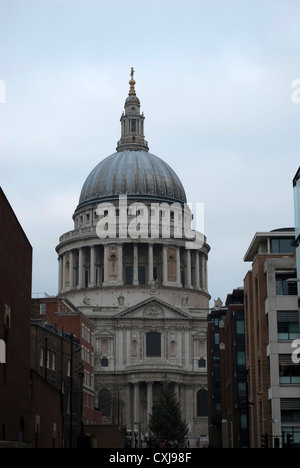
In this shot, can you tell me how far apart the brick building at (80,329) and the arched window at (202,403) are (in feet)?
140

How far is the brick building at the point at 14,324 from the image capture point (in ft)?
129

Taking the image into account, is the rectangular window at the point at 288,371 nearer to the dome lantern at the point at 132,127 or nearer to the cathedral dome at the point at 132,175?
the cathedral dome at the point at 132,175

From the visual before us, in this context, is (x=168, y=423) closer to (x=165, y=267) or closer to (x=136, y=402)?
(x=136, y=402)

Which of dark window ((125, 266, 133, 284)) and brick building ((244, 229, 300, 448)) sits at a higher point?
dark window ((125, 266, 133, 284))

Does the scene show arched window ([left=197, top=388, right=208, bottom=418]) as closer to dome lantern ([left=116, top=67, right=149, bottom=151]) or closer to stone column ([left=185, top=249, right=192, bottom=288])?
stone column ([left=185, top=249, right=192, bottom=288])

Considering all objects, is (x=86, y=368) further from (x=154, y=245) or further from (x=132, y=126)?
(x=132, y=126)

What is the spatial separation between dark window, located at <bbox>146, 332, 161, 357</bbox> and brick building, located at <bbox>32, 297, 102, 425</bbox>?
144 ft

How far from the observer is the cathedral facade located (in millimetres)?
149750

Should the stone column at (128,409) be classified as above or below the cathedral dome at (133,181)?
below

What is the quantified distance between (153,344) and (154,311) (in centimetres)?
532

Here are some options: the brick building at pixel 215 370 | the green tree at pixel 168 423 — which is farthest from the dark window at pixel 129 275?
the brick building at pixel 215 370

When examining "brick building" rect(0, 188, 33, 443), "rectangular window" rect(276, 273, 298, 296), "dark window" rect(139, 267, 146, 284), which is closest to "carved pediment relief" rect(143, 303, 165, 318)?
"dark window" rect(139, 267, 146, 284)
